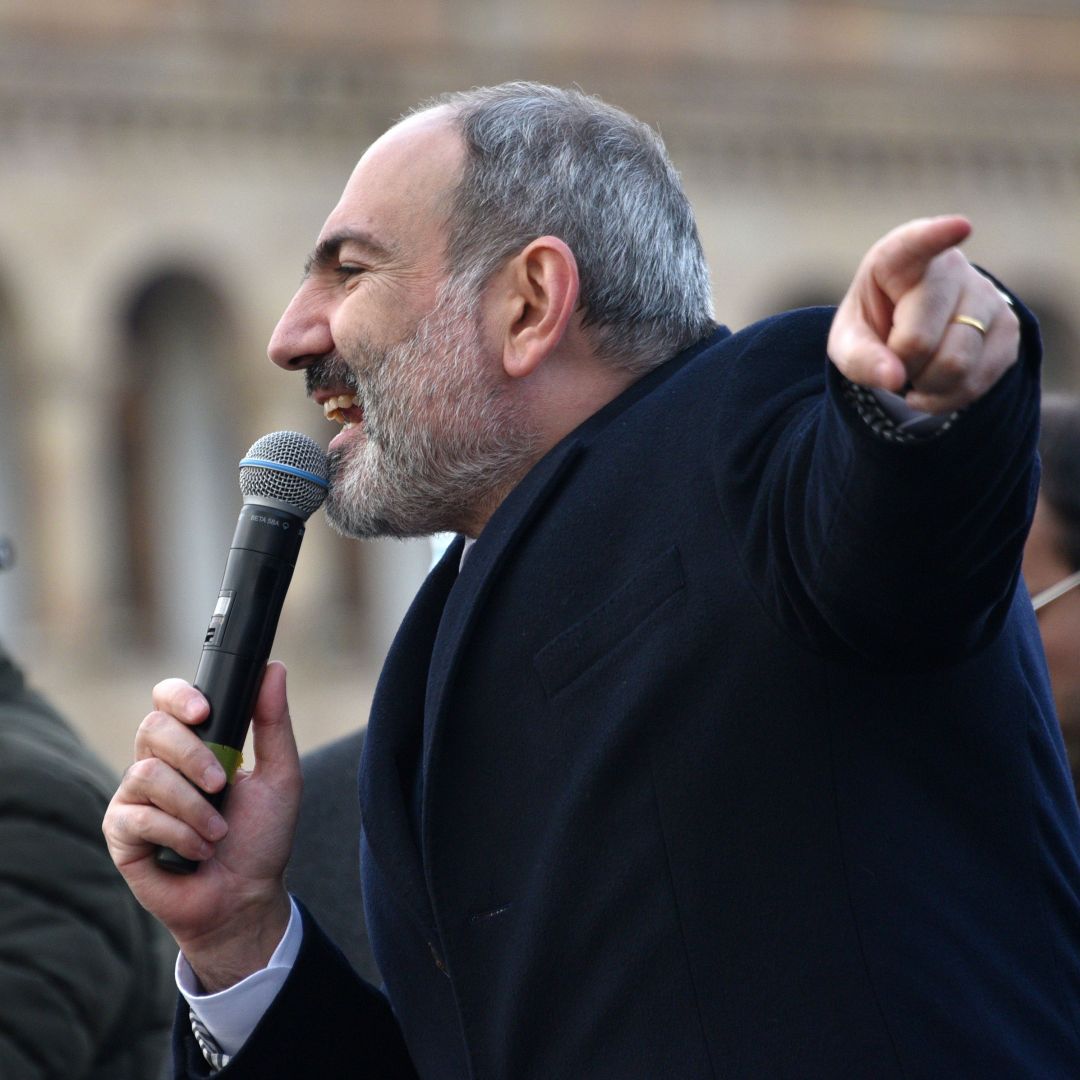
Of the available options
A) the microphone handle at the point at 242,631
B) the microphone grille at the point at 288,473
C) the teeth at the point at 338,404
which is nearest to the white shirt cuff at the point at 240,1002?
the microphone handle at the point at 242,631

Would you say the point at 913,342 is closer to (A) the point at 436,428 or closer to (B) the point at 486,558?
(B) the point at 486,558

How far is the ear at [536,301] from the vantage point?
2650 mm

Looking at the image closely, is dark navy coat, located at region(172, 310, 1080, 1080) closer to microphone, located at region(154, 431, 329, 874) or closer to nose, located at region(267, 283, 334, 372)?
microphone, located at region(154, 431, 329, 874)

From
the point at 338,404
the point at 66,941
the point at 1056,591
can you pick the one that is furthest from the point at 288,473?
the point at 1056,591

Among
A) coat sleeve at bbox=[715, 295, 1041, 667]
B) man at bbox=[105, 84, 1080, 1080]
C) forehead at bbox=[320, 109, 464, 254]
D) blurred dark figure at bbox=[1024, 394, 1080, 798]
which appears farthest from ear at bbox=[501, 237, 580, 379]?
blurred dark figure at bbox=[1024, 394, 1080, 798]

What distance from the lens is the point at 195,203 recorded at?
1947 cm

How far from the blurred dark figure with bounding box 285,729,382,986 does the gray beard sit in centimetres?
120

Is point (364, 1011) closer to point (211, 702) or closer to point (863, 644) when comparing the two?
point (211, 702)

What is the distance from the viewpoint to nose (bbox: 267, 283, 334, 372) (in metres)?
2.79

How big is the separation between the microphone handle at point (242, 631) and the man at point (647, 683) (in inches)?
1.5

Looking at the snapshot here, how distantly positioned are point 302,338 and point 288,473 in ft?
0.56

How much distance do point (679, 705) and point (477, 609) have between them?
0.96ft

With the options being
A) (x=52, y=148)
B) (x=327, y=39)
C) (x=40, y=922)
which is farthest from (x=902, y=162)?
(x=40, y=922)

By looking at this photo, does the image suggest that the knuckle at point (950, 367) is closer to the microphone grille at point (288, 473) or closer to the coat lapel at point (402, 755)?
the coat lapel at point (402, 755)
